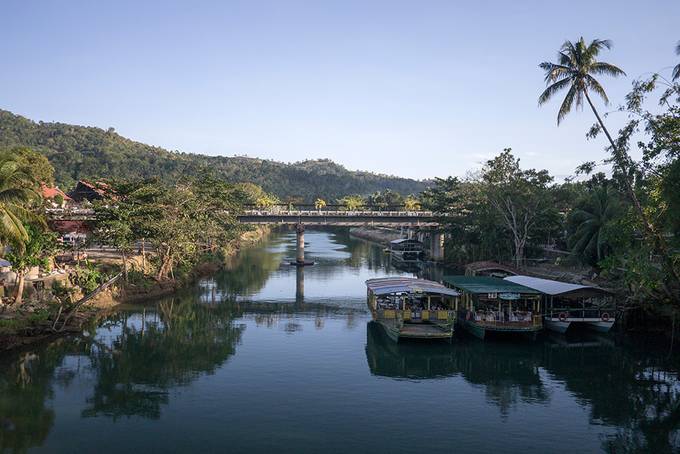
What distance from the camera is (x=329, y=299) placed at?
6475 centimetres

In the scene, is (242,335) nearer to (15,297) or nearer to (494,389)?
(15,297)

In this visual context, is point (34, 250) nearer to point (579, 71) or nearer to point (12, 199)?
point (12, 199)

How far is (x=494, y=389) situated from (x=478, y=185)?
6072 centimetres

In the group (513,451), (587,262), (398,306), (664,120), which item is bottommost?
(513,451)

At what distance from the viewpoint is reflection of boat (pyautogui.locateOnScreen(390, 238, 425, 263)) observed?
113500 mm

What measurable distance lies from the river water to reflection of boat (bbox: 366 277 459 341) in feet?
4.58

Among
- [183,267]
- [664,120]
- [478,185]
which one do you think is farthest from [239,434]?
[478,185]

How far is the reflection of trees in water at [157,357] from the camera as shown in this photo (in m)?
30.2

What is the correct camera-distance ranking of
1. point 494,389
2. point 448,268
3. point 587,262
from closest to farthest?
point 494,389, point 587,262, point 448,268

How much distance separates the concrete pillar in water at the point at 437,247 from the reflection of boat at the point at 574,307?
57525mm

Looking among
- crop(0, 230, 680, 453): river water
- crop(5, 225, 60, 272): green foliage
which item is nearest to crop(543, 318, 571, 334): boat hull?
crop(0, 230, 680, 453): river water

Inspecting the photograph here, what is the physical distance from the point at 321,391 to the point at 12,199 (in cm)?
2350

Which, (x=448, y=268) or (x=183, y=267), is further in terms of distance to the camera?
(x=448, y=268)

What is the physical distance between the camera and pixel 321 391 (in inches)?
1262
